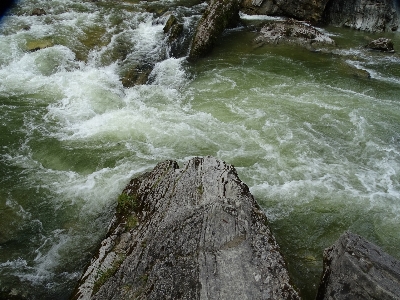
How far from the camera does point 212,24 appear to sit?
640 inches

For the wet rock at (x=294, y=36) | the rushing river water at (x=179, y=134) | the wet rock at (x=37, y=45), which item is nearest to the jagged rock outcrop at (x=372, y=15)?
the rushing river water at (x=179, y=134)

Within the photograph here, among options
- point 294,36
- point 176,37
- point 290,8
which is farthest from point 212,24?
point 290,8

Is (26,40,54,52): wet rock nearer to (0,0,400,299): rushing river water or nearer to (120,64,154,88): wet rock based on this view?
(0,0,400,299): rushing river water

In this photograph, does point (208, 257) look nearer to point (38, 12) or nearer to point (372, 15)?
point (38, 12)

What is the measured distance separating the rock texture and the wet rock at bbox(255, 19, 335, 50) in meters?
12.9

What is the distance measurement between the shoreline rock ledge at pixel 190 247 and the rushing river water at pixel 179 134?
1.08 meters

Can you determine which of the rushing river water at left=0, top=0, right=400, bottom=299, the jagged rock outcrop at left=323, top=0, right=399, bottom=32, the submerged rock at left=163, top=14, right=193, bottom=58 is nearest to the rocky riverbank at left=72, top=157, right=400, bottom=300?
the rushing river water at left=0, top=0, right=400, bottom=299

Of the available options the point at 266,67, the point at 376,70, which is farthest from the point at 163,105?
the point at 376,70

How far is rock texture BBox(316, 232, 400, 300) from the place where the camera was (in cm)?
457

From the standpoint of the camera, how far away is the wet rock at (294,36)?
53.5ft

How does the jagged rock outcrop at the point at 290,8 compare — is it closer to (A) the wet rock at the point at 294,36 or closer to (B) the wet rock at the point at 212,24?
(B) the wet rock at the point at 212,24

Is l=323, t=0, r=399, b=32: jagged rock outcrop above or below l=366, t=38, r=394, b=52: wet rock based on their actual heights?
above

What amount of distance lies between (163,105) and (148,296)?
7.82 m

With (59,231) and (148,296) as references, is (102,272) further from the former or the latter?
(59,231)
